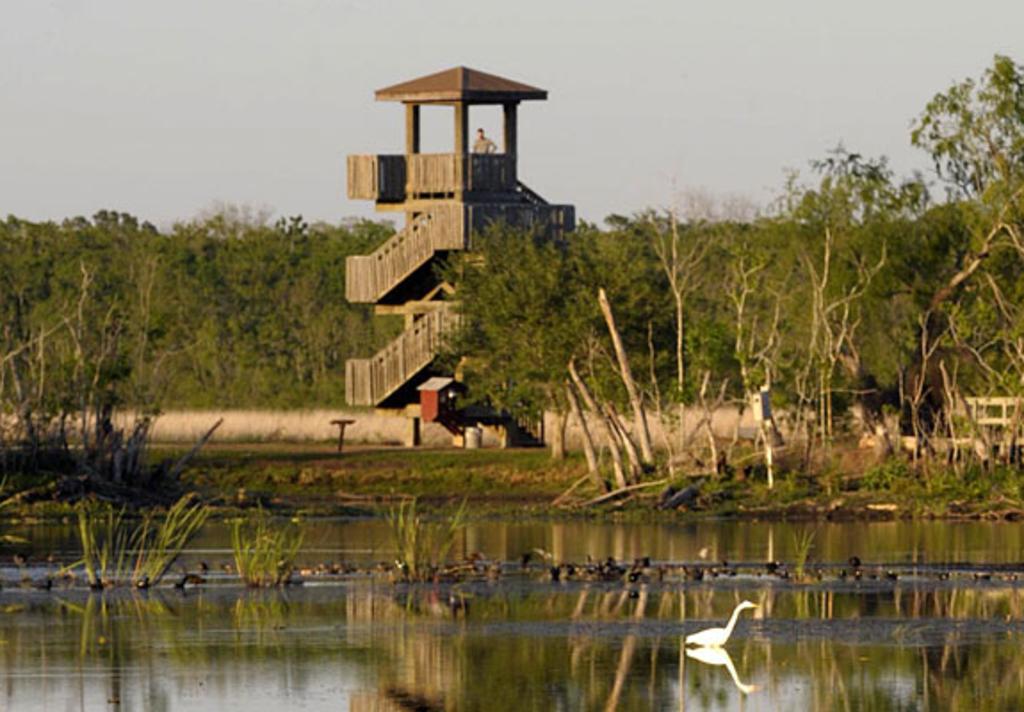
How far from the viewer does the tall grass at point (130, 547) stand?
32844 millimetres

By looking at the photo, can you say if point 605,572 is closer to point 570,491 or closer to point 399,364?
point 570,491

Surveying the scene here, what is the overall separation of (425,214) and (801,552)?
24.9 metres

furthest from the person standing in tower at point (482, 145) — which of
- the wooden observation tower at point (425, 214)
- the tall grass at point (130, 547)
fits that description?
the tall grass at point (130, 547)

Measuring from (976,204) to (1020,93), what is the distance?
2395 mm

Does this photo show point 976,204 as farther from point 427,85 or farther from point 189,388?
point 189,388

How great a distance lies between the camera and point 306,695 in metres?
23.8

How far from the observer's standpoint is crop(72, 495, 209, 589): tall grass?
32.8m

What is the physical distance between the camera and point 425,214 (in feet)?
197

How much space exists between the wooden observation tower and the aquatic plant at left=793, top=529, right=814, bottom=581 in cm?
1722

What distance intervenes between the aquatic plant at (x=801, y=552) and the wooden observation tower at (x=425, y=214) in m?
17.2

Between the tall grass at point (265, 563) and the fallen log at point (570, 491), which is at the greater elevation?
the fallen log at point (570, 491)

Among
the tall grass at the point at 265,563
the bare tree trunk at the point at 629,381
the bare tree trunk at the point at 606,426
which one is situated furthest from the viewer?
the bare tree trunk at the point at 629,381

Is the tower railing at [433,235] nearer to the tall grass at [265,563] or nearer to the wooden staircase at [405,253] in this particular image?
the wooden staircase at [405,253]

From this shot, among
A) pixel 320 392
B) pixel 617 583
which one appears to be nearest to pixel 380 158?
pixel 320 392
